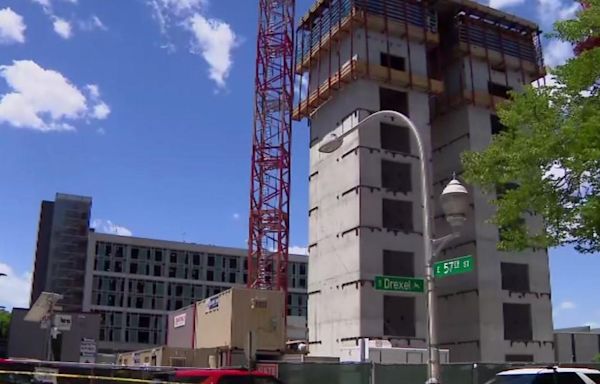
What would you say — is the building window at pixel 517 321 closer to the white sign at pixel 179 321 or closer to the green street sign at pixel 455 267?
the white sign at pixel 179 321

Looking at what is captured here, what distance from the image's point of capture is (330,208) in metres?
60.1

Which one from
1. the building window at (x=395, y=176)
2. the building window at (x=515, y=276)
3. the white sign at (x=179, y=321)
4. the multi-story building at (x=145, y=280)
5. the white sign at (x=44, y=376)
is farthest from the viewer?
the multi-story building at (x=145, y=280)

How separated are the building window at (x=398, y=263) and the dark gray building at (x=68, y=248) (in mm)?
80324

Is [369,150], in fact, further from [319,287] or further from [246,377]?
[246,377]

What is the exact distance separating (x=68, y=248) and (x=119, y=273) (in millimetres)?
9997

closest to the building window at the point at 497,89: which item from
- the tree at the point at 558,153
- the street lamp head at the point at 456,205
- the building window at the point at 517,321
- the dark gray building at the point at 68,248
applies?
the building window at the point at 517,321

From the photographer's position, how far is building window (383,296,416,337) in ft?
188

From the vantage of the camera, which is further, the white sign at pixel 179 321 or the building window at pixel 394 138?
the building window at pixel 394 138

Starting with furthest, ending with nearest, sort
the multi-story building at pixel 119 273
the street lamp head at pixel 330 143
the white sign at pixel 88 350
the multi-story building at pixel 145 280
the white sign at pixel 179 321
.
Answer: the multi-story building at pixel 145 280 → the multi-story building at pixel 119 273 → the white sign at pixel 179 321 → the white sign at pixel 88 350 → the street lamp head at pixel 330 143

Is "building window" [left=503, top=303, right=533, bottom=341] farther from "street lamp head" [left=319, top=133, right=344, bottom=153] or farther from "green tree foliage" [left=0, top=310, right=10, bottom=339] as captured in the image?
"green tree foliage" [left=0, top=310, right=10, bottom=339]

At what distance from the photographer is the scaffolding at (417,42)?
60.9m

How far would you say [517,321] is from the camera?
197 feet

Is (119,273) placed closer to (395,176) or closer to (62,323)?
(395,176)

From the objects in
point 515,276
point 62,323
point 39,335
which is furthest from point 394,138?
point 62,323
